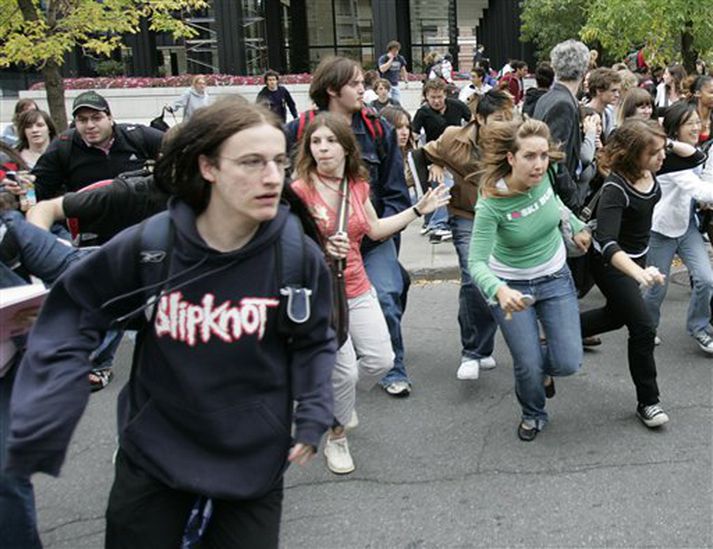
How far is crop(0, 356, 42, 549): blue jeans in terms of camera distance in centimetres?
262

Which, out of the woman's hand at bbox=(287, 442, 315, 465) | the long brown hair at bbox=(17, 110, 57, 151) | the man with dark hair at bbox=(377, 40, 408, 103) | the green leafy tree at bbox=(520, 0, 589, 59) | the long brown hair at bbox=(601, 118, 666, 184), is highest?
the green leafy tree at bbox=(520, 0, 589, 59)

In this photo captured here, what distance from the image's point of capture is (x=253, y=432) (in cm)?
219

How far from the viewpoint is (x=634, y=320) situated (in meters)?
4.22

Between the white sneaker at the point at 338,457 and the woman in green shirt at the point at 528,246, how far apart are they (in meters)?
0.98

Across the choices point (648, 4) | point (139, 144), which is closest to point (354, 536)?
point (139, 144)

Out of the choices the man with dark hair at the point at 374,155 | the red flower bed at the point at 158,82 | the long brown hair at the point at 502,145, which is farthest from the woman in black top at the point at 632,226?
the red flower bed at the point at 158,82

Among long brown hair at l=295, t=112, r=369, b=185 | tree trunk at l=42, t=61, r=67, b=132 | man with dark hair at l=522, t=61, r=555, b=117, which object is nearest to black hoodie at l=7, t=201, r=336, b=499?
long brown hair at l=295, t=112, r=369, b=185

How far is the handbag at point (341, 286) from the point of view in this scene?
308 cm

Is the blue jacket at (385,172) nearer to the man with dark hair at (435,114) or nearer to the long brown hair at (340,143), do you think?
the long brown hair at (340,143)

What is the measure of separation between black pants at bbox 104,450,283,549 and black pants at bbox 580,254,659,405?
2.64 metres

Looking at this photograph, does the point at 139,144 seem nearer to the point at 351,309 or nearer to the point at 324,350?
the point at 351,309

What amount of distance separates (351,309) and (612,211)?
152 cm

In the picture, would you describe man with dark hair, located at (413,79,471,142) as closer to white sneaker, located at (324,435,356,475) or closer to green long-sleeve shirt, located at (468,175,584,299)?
green long-sleeve shirt, located at (468,175,584,299)

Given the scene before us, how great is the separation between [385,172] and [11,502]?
8.82 feet
